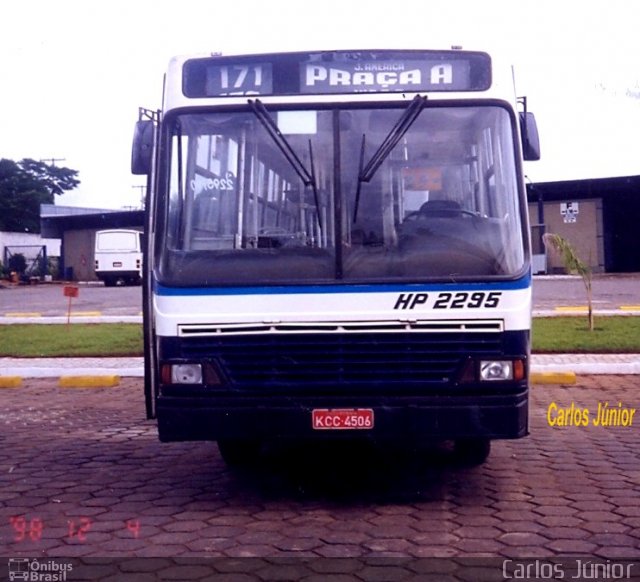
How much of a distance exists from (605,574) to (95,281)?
4603cm

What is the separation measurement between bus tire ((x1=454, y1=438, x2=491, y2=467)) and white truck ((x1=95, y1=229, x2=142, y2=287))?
109 feet

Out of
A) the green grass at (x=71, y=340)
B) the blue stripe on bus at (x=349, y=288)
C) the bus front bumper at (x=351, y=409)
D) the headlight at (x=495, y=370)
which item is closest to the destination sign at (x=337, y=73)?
the blue stripe on bus at (x=349, y=288)

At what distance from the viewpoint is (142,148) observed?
679 cm

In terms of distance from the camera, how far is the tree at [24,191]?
65000 millimetres

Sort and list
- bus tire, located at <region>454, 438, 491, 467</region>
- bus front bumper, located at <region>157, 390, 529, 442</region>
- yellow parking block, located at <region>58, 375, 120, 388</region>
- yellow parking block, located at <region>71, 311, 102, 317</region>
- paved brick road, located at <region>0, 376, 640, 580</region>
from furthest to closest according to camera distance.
Answer: yellow parking block, located at <region>71, 311, 102, 317</region> → yellow parking block, located at <region>58, 375, 120, 388</region> → bus tire, located at <region>454, 438, 491, 467</region> → bus front bumper, located at <region>157, 390, 529, 442</region> → paved brick road, located at <region>0, 376, 640, 580</region>

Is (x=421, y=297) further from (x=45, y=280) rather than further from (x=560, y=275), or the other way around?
(x=45, y=280)

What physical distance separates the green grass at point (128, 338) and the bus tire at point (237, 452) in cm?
796

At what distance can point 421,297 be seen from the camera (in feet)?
20.0

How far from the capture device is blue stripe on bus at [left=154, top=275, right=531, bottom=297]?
6.10 meters

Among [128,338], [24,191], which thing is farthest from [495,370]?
[24,191]

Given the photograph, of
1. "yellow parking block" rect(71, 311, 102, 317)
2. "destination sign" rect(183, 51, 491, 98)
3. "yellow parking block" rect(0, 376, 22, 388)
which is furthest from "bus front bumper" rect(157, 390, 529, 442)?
"yellow parking block" rect(71, 311, 102, 317)

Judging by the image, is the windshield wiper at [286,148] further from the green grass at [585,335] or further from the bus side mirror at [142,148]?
the green grass at [585,335]

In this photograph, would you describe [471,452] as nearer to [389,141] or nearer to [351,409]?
[351,409]

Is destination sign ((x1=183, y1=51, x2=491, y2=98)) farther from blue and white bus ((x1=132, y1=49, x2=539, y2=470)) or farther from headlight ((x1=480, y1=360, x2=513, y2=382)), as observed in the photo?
headlight ((x1=480, y1=360, x2=513, y2=382))
